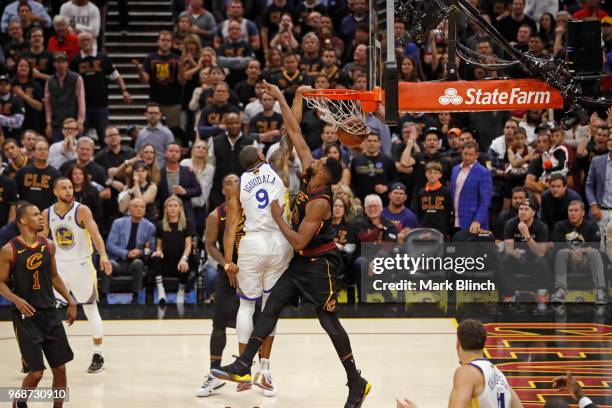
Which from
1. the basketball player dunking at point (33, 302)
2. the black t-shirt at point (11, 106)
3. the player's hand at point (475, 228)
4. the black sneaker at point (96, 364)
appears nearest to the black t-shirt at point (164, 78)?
the black t-shirt at point (11, 106)

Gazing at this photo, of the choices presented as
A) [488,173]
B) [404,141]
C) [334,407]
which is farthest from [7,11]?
[334,407]

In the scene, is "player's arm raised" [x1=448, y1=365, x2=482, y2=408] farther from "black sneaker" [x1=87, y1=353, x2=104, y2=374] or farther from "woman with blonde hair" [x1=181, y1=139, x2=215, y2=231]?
"woman with blonde hair" [x1=181, y1=139, x2=215, y2=231]

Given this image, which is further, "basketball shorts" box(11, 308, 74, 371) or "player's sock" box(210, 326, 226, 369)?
"player's sock" box(210, 326, 226, 369)

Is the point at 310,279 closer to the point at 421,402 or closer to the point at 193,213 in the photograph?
the point at 421,402

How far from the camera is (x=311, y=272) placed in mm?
8586

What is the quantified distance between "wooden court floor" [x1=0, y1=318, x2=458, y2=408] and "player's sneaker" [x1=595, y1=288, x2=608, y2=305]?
199cm

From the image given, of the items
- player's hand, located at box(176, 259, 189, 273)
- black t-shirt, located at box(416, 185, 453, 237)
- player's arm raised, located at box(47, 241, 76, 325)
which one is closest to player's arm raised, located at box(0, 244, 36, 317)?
player's arm raised, located at box(47, 241, 76, 325)

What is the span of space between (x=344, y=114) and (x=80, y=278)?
3.19 metres

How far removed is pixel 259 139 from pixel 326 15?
395cm

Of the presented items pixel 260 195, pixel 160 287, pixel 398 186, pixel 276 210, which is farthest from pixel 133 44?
pixel 276 210

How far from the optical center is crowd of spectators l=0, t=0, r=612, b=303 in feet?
42.9

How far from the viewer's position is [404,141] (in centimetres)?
1432

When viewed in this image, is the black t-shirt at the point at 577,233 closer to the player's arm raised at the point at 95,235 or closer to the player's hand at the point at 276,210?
the player's hand at the point at 276,210

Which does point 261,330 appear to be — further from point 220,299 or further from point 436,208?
point 436,208
